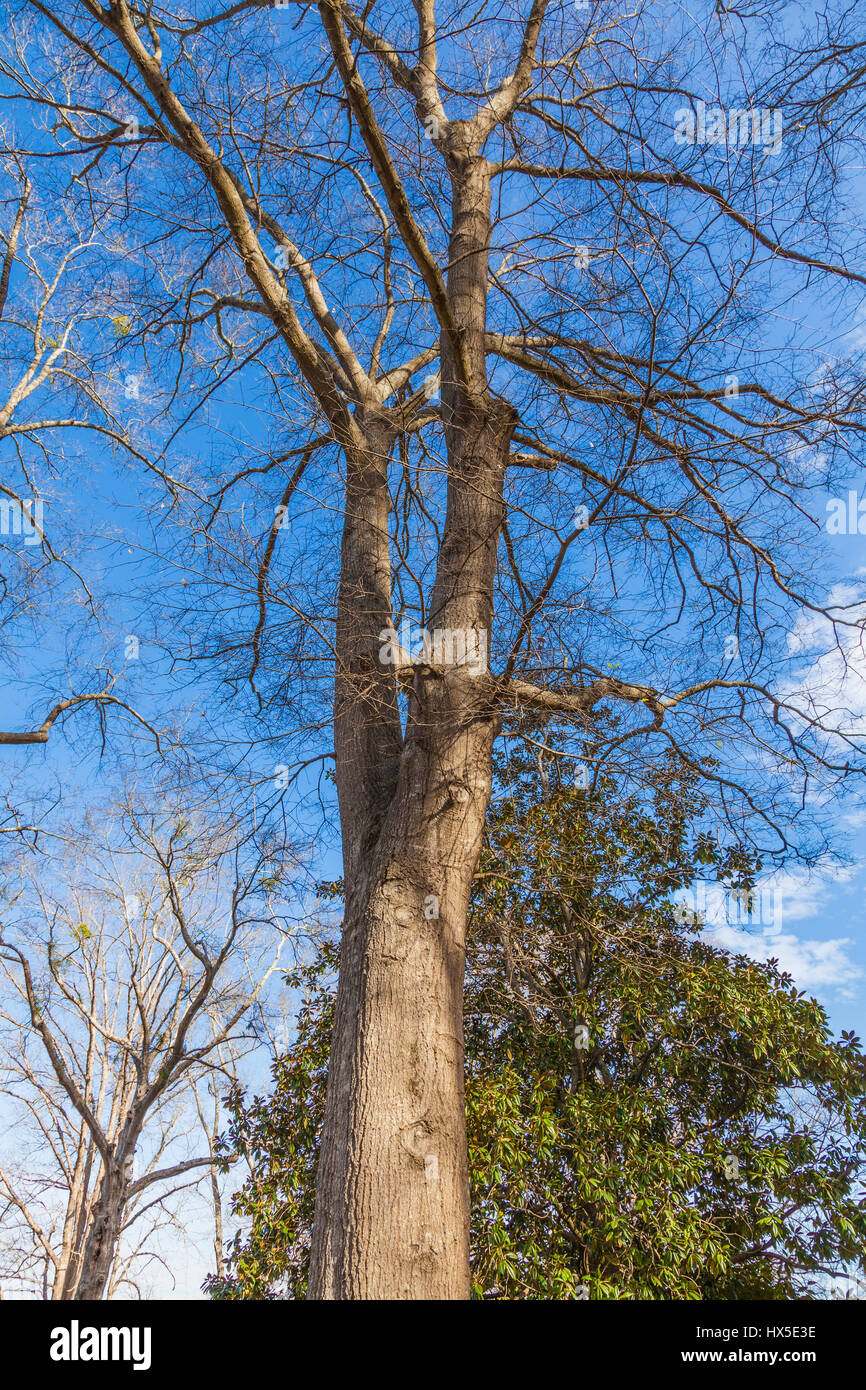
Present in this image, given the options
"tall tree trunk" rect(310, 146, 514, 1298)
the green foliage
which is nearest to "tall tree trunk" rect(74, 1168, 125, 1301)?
the green foliage

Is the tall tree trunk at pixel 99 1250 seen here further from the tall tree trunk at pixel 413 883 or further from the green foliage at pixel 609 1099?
the tall tree trunk at pixel 413 883

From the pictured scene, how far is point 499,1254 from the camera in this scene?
3.58 m

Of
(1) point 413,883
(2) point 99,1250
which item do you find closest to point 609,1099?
→ (1) point 413,883

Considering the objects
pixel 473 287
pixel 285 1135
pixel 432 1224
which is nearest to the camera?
pixel 432 1224

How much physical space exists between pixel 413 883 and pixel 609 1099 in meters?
2.29

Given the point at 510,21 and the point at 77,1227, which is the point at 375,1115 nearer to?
the point at 510,21

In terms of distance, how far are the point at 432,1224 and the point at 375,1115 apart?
30cm

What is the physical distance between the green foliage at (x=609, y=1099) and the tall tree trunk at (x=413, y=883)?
1.05 meters

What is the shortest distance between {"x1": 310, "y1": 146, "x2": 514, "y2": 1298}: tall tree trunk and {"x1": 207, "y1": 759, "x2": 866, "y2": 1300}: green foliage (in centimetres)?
105

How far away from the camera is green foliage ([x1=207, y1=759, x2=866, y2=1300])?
3.80 meters

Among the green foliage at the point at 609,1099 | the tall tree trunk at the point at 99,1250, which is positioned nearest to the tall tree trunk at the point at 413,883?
Answer: the green foliage at the point at 609,1099

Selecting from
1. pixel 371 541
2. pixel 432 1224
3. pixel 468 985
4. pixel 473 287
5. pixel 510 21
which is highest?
pixel 510 21

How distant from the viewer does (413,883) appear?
8.78ft

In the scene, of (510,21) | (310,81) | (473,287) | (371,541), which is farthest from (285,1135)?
(510,21)
